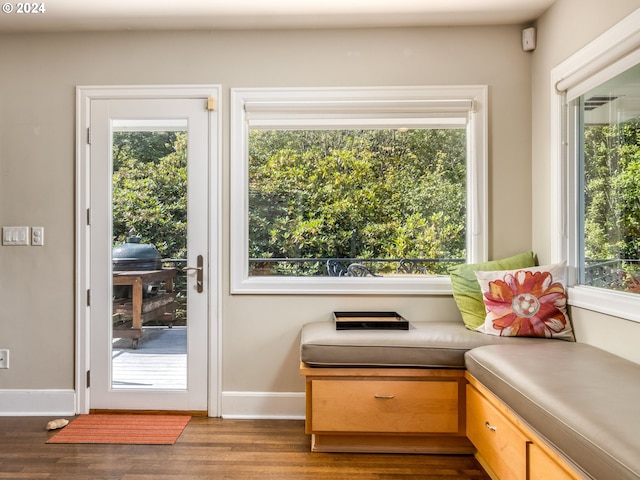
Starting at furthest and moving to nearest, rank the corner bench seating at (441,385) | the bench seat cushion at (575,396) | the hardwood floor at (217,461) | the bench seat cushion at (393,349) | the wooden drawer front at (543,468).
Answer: the bench seat cushion at (393,349)
the hardwood floor at (217,461)
the corner bench seating at (441,385)
the wooden drawer front at (543,468)
the bench seat cushion at (575,396)

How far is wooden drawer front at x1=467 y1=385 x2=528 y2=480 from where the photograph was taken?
5.53 ft

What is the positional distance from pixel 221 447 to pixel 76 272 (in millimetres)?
1437

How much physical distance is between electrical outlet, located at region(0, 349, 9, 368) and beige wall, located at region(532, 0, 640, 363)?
3403 millimetres

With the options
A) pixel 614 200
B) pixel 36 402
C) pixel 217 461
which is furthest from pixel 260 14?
pixel 36 402

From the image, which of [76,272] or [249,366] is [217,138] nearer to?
[76,272]


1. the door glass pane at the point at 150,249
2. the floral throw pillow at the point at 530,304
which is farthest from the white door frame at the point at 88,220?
the floral throw pillow at the point at 530,304

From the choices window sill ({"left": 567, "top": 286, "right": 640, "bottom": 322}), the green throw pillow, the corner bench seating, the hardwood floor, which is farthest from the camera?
the green throw pillow

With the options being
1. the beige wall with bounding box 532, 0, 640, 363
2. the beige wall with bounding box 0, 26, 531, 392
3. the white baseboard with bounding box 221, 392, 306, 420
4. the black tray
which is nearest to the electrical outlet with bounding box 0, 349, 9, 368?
the beige wall with bounding box 0, 26, 531, 392

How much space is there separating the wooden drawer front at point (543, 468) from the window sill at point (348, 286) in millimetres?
1280

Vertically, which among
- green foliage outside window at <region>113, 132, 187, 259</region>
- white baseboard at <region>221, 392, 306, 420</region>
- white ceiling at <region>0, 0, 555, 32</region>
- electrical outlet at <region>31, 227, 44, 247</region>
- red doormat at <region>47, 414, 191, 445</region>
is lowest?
red doormat at <region>47, 414, 191, 445</region>

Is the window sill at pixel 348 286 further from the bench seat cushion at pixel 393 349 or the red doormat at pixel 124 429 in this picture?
the red doormat at pixel 124 429

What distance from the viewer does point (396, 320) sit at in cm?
254

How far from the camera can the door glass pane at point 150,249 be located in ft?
9.22

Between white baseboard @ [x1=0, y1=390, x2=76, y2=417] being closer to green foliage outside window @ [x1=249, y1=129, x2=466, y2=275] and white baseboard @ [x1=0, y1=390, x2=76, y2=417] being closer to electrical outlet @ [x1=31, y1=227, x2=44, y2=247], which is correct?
electrical outlet @ [x1=31, y1=227, x2=44, y2=247]
